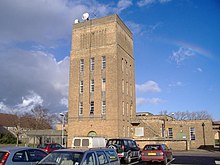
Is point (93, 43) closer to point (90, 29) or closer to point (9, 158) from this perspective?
point (90, 29)

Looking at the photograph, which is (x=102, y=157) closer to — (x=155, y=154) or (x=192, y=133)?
(x=155, y=154)

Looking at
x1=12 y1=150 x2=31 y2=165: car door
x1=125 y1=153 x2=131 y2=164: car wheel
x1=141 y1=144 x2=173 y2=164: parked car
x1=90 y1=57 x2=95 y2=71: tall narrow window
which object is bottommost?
x1=125 y1=153 x2=131 y2=164: car wheel

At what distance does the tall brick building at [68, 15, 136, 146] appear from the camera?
4088 cm

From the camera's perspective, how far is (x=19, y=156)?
952cm

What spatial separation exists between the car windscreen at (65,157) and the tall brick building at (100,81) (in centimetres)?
3115

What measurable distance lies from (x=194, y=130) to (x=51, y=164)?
4389cm

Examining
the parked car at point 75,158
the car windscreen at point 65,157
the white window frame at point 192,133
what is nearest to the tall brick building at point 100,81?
the white window frame at point 192,133

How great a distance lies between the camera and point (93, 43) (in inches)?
1762

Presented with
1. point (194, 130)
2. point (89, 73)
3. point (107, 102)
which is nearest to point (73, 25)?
point (89, 73)

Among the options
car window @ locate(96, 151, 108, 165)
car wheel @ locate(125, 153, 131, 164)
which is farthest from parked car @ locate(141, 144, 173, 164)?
car window @ locate(96, 151, 108, 165)

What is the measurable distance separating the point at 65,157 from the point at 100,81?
112ft

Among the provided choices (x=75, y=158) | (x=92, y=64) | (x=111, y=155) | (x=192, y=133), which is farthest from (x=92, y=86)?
(x=75, y=158)

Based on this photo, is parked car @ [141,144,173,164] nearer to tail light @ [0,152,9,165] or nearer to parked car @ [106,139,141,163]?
parked car @ [106,139,141,163]

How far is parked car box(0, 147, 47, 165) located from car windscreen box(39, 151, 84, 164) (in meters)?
1.35
